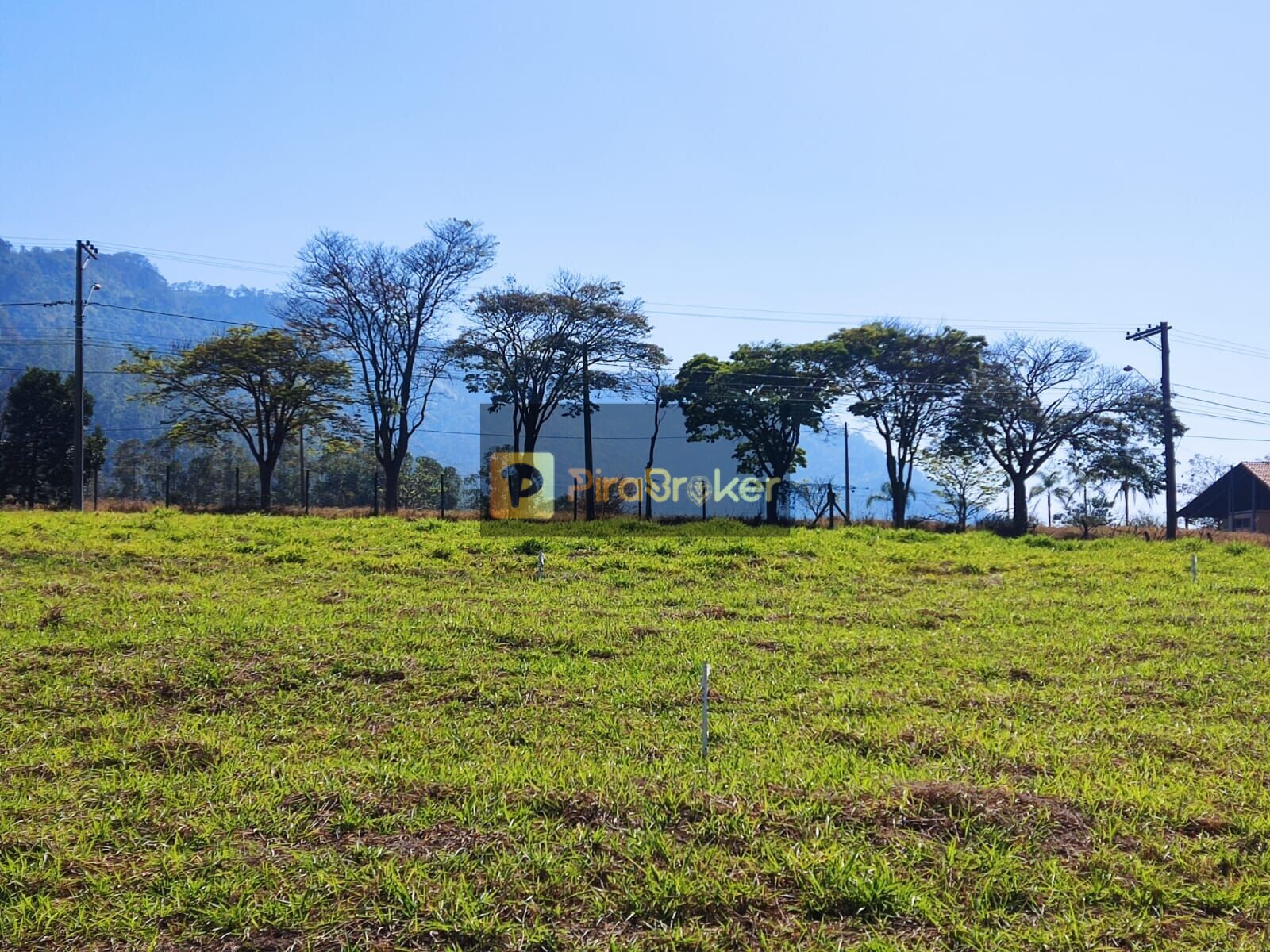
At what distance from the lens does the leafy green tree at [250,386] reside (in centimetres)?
2847

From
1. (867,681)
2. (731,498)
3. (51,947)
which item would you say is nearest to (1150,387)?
(731,498)

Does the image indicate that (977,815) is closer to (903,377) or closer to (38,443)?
(903,377)

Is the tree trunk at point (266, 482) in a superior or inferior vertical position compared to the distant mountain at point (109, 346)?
inferior

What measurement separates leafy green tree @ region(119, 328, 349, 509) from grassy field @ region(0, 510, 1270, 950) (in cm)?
2105

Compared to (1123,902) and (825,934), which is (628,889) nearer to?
(825,934)

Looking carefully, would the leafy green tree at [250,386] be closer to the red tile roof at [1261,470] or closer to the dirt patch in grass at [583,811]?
the dirt patch in grass at [583,811]

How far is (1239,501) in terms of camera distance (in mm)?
41062

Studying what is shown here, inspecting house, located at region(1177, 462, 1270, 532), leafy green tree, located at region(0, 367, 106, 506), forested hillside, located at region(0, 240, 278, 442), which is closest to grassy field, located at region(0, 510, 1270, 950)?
leafy green tree, located at region(0, 367, 106, 506)

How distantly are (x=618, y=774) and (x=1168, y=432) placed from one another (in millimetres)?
27045

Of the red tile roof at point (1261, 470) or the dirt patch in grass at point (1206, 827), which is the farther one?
the red tile roof at point (1261, 470)

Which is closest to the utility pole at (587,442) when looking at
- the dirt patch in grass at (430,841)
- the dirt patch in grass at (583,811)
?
the dirt patch in grass at (583,811)

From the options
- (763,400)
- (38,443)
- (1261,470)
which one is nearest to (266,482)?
(38,443)

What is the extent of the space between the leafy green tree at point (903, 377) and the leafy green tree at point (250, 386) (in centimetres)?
2050

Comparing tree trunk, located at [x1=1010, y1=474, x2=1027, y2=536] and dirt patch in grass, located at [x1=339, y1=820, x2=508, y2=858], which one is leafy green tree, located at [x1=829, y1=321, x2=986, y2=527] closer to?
tree trunk, located at [x1=1010, y1=474, x2=1027, y2=536]
